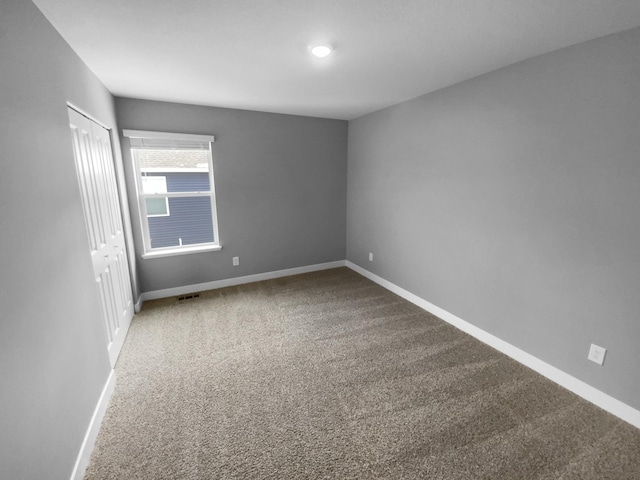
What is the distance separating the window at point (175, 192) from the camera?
3205mm

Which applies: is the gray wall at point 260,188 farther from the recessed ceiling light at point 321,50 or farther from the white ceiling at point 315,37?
the recessed ceiling light at point 321,50

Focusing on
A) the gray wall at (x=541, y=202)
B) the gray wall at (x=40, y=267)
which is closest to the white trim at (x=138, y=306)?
the gray wall at (x=40, y=267)

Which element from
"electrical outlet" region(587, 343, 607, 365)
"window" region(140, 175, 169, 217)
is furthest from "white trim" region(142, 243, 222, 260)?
"electrical outlet" region(587, 343, 607, 365)

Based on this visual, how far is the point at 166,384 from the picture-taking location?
6.75ft

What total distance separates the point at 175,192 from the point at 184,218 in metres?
0.34

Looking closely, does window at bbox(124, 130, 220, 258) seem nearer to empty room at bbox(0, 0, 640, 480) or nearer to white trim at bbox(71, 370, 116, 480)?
empty room at bbox(0, 0, 640, 480)

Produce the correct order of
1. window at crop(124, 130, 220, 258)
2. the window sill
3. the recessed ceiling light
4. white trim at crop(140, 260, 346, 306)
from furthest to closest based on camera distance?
white trim at crop(140, 260, 346, 306), the window sill, window at crop(124, 130, 220, 258), the recessed ceiling light

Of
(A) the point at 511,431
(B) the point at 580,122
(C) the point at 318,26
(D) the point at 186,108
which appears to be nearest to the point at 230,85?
(D) the point at 186,108

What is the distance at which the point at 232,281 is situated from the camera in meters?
3.85

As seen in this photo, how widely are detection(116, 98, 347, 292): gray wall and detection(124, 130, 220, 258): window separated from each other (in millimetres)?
95

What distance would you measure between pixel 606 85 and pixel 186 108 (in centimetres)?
367

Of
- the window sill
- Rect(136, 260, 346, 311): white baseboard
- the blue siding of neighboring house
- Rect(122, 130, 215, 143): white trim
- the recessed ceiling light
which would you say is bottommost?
Rect(136, 260, 346, 311): white baseboard

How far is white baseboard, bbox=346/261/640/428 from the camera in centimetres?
175

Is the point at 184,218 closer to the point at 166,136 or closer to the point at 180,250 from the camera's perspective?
the point at 180,250
